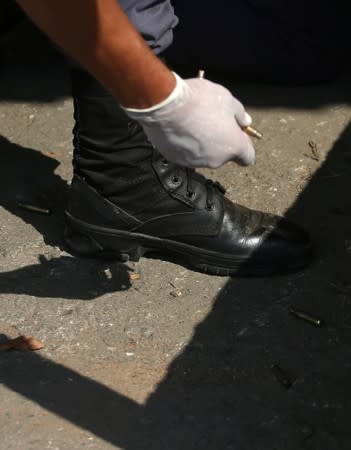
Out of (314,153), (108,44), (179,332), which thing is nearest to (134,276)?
(179,332)

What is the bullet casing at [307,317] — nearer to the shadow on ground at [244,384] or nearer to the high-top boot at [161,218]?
the shadow on ground at [244,384]

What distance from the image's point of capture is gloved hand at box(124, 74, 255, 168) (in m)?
1.63

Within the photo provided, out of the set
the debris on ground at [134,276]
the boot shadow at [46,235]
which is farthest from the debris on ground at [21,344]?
the debris on ground at [134,276]

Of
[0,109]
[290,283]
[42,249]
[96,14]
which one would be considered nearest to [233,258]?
[290,283]

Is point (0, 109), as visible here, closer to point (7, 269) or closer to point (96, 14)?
point (7, 269)

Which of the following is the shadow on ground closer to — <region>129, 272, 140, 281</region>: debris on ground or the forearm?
<region>129, 272, 140, 281</region>: debris on ground

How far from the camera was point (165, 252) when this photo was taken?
8.36ft

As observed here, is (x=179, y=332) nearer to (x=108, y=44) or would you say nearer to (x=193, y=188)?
(x=193, y=188)

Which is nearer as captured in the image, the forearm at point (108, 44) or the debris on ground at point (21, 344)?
the forearm at point (108, 44)

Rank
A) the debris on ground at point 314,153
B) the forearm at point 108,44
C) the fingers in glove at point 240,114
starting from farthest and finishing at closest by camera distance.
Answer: the debris on ground at point 314,153 → the fingers in glove at point 240,114 → the forearm at point 108,44

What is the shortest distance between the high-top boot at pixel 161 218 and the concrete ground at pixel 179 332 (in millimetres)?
57

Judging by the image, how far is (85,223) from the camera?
252 centimetres

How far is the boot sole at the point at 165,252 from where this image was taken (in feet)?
8.16

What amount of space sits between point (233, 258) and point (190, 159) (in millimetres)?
803
